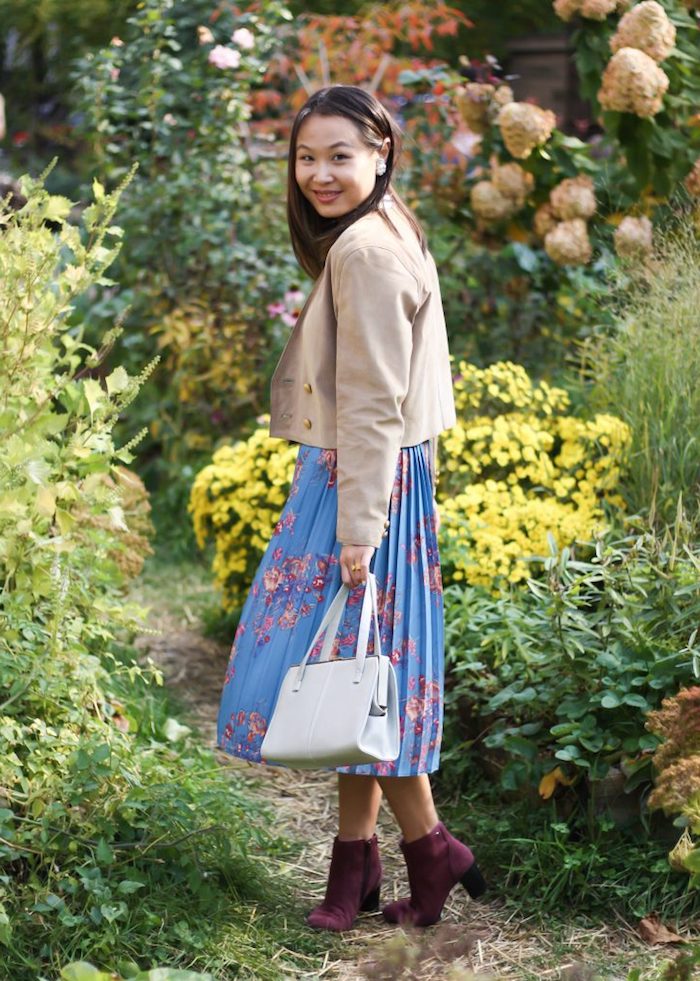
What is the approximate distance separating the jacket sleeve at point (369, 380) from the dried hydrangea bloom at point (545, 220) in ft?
8.31

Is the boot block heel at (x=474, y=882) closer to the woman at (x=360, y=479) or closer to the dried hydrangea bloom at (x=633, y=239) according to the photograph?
the woman at (x=360, y=479)

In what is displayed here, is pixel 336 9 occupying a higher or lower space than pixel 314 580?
higher

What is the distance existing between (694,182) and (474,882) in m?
2.57

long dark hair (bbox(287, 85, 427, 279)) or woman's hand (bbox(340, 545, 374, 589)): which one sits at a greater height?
long dark hair (bbox(287, 85, 427, 279))

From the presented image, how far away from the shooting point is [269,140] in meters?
6.41

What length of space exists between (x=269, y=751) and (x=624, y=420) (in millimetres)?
1978

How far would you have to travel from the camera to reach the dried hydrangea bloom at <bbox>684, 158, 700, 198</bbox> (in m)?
4.38

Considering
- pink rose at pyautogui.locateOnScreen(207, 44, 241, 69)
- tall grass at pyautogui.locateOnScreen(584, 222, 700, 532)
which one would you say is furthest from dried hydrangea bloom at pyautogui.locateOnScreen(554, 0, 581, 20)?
pink rose at pyautogui.locateOnScreen(207, 44, 241, 69)

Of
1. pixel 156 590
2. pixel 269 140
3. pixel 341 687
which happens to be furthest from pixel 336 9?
pixel 341 687

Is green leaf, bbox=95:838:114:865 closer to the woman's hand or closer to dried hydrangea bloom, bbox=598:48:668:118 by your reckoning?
the woman's hand

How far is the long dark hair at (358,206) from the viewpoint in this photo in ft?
8.49

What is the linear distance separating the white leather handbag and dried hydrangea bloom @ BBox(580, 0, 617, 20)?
3.02 m

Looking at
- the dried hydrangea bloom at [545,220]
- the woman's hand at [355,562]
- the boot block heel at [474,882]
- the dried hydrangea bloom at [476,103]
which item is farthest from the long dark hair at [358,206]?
the dried hydrangea bloom at [476,103]

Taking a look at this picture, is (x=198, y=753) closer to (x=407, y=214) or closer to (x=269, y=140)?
(x=407, y=214)
